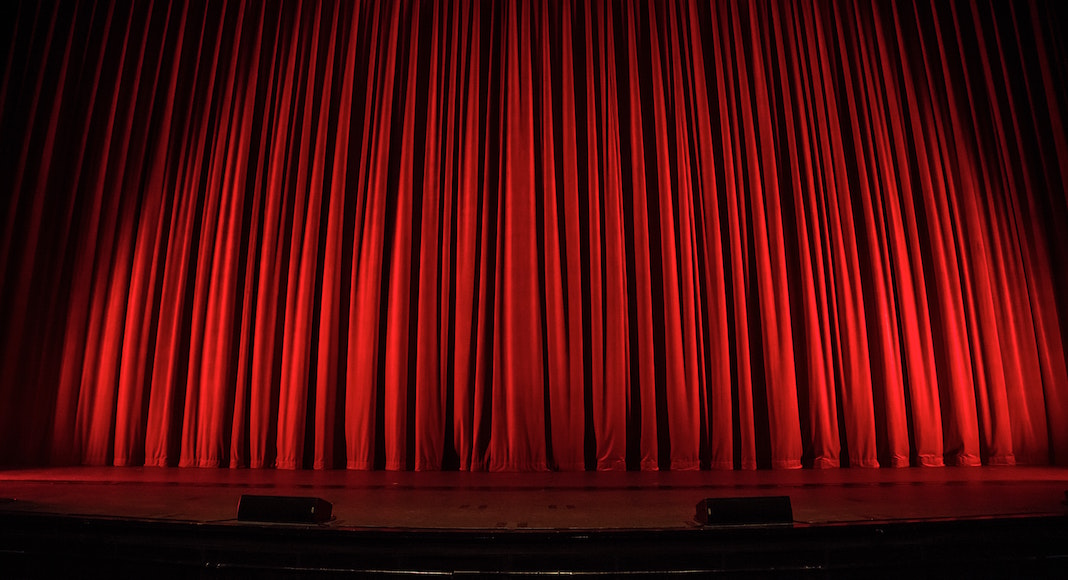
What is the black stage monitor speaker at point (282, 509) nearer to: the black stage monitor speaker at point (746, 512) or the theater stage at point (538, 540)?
the theater stage at point (538, 540)

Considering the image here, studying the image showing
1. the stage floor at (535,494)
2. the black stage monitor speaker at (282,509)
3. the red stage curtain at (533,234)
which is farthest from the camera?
the red stage curtain at (533,234)

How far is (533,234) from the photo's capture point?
342 cm

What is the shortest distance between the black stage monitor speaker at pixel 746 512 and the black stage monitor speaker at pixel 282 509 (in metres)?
0.92

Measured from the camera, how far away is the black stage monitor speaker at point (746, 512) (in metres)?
1.51

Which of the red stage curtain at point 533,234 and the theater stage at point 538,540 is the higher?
the red stage curtain at point 533,234

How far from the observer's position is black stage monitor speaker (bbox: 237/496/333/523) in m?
1.55

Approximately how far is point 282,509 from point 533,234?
83.5 inches

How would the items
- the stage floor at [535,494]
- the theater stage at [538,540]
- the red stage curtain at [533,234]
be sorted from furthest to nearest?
the red stage curtain at [533,234] → the stage floor at [535,494] → the theater stage at [538,540]

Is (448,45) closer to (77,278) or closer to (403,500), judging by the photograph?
(77,278)

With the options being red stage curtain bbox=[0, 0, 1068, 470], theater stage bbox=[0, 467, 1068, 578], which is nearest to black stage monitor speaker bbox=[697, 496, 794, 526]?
theater stage bbox=[0, 467, 1068, 578]

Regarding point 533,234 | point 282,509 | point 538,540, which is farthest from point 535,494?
point 533,234

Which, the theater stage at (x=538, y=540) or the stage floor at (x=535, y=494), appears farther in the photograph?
the stage floor at (x=535, y=494)

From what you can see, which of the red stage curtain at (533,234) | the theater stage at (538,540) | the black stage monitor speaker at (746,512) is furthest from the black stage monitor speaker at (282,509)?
the red stage curtain at (533,234)

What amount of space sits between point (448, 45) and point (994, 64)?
10.2 feet
